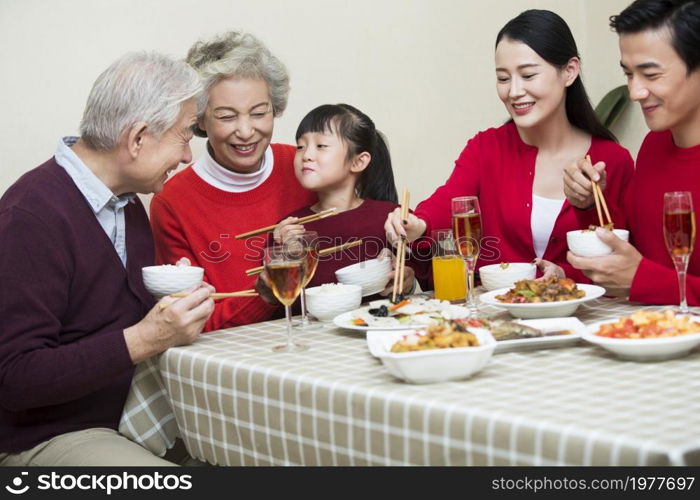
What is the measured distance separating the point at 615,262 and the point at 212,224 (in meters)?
1.26

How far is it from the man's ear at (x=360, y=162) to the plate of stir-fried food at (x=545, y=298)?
2.95 ft

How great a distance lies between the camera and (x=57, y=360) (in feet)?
5.63

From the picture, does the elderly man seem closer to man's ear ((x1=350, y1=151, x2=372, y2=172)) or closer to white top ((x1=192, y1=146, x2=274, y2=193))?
white top ((x1=192, y1=146, x2=274, y2=193))

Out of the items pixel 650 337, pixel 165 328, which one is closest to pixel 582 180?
pixel 650 337

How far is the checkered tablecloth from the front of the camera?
112cm

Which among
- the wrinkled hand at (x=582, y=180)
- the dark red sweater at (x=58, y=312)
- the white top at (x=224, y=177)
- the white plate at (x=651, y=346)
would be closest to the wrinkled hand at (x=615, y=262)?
the wrinkled hand at (x=582, y=180)

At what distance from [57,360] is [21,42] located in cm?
140

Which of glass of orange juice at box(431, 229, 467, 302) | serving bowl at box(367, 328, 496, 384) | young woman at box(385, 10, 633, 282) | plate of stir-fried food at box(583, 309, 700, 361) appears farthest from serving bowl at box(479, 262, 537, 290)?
serving bowl at box(367, 328, 496, 384)

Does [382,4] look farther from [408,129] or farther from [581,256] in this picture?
[581,256]

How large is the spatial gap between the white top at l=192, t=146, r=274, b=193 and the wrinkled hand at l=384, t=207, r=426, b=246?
0.62m

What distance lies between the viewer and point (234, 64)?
2.54 metres

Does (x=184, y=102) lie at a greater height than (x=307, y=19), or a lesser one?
lesser

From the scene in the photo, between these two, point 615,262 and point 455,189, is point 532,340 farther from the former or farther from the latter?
point 455,189
